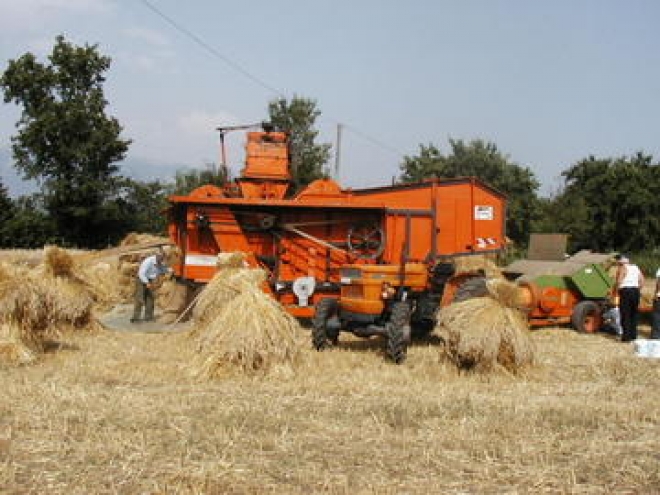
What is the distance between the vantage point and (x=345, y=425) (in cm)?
621

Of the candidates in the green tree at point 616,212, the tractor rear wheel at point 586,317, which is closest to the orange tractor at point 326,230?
the tractor rear wheel at point 586,317

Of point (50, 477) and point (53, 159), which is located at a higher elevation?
point (53, 159)

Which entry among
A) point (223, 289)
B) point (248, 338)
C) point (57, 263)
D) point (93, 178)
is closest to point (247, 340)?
point (248, 338)

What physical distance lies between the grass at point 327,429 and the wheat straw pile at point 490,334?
0.20 metres

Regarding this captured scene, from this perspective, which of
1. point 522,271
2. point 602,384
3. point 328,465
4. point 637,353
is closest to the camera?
point 328,465

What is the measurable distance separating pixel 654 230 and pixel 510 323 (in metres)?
26.7

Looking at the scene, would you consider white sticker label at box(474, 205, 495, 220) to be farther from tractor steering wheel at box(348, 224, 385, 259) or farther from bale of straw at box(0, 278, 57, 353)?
bale of straw at box(0, 278, 57, 353)

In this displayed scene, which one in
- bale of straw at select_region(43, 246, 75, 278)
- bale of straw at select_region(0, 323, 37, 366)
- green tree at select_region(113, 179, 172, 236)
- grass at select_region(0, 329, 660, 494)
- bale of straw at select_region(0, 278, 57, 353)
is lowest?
grass at select_region(0, 329, 660, 494)

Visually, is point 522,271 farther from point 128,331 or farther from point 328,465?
point 328,465

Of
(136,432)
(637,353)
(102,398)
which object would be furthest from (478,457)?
(637,353)

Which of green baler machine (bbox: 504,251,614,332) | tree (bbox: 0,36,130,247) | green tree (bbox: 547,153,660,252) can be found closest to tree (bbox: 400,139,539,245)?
green tree (bbox: 547,153,660,252)

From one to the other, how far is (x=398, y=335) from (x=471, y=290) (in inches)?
87.1

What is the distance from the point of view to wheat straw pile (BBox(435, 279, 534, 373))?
867 centimetres

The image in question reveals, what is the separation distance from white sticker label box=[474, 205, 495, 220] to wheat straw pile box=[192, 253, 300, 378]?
5314 millimetres
